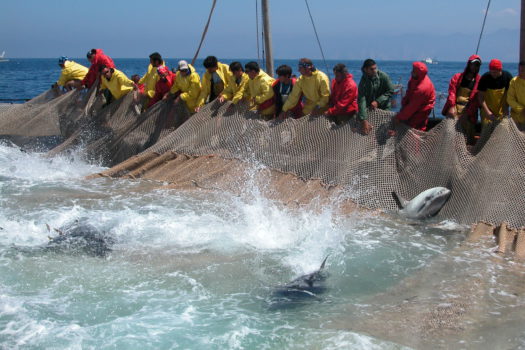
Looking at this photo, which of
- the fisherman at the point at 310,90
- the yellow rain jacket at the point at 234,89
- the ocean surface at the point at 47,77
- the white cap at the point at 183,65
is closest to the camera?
the fisherman at the point at 310,90

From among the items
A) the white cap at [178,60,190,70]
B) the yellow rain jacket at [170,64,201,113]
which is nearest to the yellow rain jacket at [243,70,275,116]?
the yellow rain jacket at [170,64,201,113]

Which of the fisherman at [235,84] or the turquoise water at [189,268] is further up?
the fisherman at [235,84]

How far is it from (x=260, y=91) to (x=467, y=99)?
344 cm

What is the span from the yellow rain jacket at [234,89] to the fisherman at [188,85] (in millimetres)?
734

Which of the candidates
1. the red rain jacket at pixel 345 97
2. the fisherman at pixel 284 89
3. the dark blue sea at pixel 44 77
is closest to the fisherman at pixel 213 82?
the fisherman at pixel 284 89

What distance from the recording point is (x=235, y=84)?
34.5ft

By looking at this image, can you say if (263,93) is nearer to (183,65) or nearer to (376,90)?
(183,65)

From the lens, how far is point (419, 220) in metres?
7.81

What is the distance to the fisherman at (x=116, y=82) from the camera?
40.0ft

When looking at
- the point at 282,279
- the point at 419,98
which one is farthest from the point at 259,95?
the point at 282,279

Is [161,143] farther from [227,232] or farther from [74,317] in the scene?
[74,317]

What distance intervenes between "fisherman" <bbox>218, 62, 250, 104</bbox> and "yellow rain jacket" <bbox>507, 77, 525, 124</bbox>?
4448 mm

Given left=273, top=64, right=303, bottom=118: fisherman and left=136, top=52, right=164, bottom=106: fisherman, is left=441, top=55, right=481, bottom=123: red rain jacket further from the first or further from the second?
left=136, top=52, right=164, bottom=106: fisherman

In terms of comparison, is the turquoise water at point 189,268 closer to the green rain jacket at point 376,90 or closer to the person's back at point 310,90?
the person's back at point 310,90
